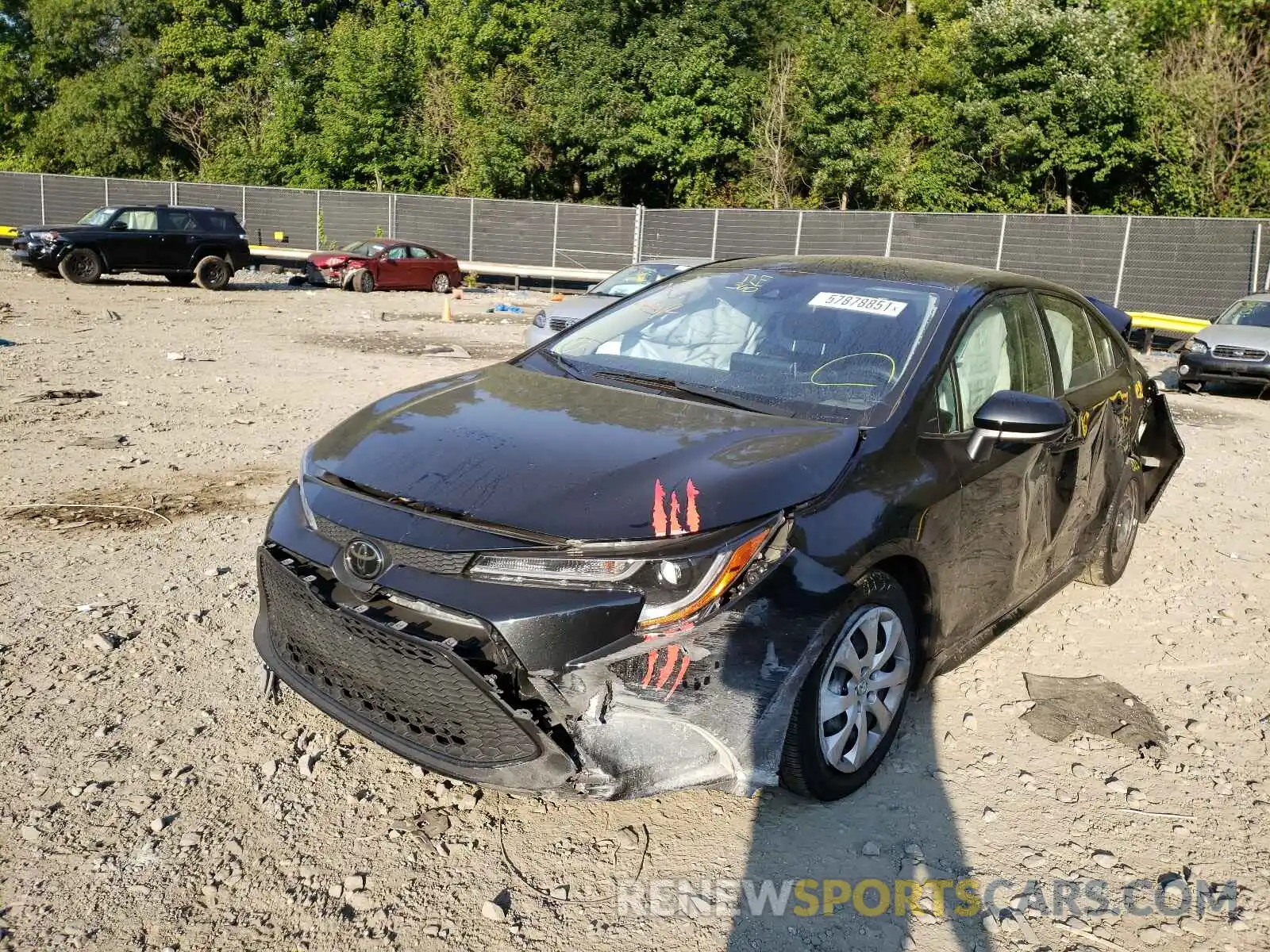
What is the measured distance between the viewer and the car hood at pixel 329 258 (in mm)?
25656

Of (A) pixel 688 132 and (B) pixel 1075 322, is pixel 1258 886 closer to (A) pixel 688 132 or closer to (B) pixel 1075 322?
(B) pixel 1075 322

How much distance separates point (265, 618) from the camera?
337 centimetres

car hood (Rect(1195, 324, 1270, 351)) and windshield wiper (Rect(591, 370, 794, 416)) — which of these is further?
car hood (Rect(1195, 324, 1270, 351))

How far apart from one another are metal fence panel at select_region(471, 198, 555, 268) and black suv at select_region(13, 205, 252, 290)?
37.3ft

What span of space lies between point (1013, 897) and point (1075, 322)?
291 centimetres

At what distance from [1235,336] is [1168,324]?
6084 millimetres

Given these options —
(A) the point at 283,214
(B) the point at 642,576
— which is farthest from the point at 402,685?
(A) the point at 283,214

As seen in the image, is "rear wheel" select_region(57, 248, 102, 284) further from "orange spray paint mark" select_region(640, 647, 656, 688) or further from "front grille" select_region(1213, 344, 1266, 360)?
"orange spray paint mark" select_region(640, 647, 656, 688)

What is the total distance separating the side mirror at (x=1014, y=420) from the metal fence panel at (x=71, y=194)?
130ft

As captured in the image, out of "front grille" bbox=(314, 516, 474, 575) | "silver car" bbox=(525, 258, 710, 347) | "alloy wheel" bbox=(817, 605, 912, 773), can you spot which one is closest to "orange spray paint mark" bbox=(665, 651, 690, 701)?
"alloy wheel" bbox=(817, 605, 912, 773)

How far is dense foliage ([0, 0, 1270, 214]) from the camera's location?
30969 millimetres

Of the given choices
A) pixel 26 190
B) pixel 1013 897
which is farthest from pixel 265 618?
pixel 26 190

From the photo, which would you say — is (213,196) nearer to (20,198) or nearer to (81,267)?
(20,198)

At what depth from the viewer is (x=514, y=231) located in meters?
32.9
